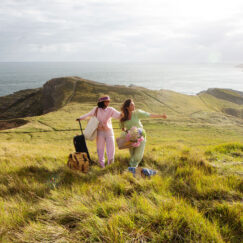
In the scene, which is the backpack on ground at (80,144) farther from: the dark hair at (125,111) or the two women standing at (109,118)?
the dark hair at (125,111)

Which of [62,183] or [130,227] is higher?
[130,227]

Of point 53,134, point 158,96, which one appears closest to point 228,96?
point 158,96

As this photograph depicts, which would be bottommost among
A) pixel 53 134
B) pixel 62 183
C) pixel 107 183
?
pixel 53 134

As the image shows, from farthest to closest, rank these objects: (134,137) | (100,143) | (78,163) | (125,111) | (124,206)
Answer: (100,143) < (125,111) < (134,137) < (78,163) < (124,206)

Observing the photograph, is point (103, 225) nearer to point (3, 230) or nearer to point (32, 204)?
point (3, 230)

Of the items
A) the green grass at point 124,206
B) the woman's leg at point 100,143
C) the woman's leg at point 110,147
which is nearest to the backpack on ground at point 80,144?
the woman's leg at point 100,143

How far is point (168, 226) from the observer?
2.32 meters

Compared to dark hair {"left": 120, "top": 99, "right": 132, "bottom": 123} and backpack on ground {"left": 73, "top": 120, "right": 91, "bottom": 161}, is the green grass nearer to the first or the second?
backpack on ground {"left": 73, "top": 120, "right": 91, "bottom": 161}

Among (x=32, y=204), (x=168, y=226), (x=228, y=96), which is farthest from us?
(x=228, y=96)

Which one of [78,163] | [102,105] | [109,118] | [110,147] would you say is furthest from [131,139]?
[78,163]

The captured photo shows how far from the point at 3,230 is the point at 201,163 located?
4.40 meters

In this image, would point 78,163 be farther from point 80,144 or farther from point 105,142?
point 105,142

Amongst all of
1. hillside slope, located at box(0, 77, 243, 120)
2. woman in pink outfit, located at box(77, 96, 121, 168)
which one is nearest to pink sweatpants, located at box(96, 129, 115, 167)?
woman in pink outfit, located at box(77, 96, 121, 168)

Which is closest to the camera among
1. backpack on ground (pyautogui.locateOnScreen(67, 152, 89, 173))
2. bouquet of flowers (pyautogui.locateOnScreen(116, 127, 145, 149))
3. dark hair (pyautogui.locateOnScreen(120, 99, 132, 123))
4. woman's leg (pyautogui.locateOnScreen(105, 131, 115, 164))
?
backpack on ground (pyautogui.locateOnScreen(67, 152, 89, 173))
